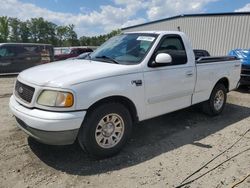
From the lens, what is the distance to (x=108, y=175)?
3.54 m

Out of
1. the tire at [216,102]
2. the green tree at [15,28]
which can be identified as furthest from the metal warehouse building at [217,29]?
→ the green tree at [15,28]

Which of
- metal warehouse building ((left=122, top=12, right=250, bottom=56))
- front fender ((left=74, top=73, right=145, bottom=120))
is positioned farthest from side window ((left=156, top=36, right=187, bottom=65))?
metal warehouse building ((left=122, top=12, right=250, bottom=56))

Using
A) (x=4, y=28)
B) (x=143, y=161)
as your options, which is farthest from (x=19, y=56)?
(x=4, y=28)

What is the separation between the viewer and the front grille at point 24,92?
3.65 m

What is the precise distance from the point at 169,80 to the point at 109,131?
4.79ft

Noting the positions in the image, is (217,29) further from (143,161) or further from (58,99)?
(58,99)

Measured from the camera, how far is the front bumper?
11.0 ft

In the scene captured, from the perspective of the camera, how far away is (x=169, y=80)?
4602 millimetres

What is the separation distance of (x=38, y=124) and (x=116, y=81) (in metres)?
1.23

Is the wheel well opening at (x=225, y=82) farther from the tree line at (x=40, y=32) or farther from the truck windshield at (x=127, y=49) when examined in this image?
the tree line at (x=40, y=32)

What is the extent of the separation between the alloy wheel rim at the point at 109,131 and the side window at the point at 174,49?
1.47 metres

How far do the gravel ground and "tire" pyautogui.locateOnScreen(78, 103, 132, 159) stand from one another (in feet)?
0.61

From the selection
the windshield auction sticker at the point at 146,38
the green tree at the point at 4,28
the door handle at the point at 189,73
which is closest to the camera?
the windshield auction sticker at the point at 146,38

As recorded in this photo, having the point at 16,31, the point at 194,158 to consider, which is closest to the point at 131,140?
the point at 194,158
